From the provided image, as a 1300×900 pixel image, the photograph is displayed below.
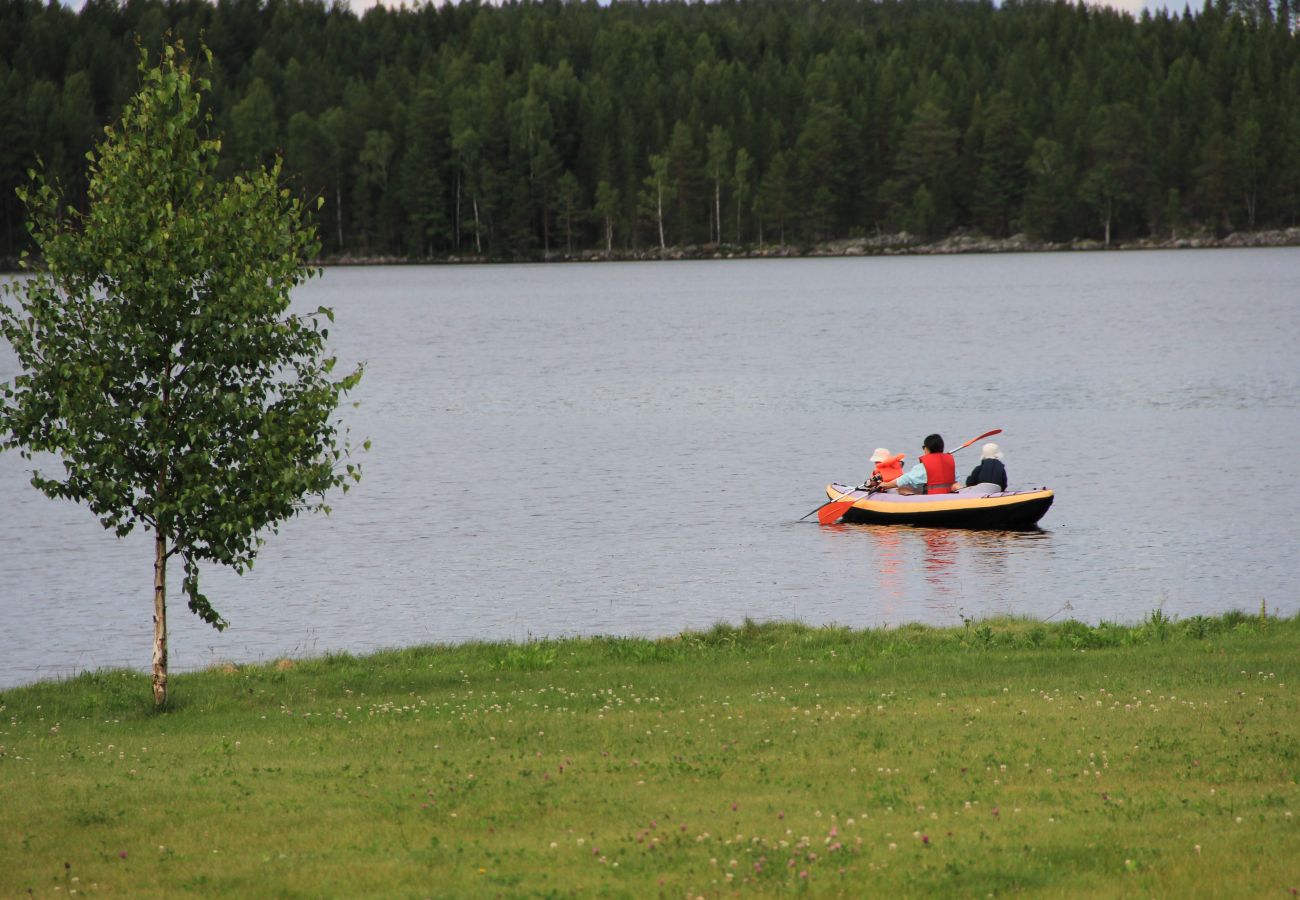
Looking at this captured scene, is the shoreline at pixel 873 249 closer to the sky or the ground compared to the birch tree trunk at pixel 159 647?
closer to the sky

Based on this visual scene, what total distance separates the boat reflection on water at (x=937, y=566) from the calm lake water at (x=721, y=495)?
0.11 m

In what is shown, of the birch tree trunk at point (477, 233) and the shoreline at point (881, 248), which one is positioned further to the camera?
the birch tree trunk at point (477, 233)

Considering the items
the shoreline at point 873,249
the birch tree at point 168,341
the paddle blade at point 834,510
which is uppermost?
the shoreline at point 873,249

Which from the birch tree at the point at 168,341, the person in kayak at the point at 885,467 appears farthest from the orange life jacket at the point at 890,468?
the birch tree at the point at 168,341

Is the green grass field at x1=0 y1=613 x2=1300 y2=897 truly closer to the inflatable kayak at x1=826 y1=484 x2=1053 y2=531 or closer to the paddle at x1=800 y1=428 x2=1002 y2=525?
the inflatable kayak at x1=826 y1=484 x2=1053 y2=531

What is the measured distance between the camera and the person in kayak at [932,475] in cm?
3444

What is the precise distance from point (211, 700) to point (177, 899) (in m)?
7.41

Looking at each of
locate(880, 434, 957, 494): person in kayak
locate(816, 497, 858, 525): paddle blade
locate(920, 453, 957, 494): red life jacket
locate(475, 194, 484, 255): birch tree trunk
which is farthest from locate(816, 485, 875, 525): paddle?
locate(475, 194, 484, 255): birch tree trunk

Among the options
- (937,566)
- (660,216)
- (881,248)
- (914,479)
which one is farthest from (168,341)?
(881,248)

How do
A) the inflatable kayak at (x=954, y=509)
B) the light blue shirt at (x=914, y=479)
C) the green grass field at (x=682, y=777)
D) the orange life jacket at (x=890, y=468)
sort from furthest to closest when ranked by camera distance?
the orange life jacket at (x=890, y=468) → the light blue shirt at (x=914, y=479) → the inflatable kayak at (x=954, y=509) → the green grass field at (x=682, y=777)

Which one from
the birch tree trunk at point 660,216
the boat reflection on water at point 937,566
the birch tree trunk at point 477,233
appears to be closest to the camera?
the boat reflection on water at point 937,566

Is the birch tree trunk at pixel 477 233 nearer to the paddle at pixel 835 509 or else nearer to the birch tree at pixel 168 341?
the paddle at pixel 835 509

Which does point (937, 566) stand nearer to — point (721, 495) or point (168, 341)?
point (721, 495)

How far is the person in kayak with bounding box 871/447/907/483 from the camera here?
1420 inches
